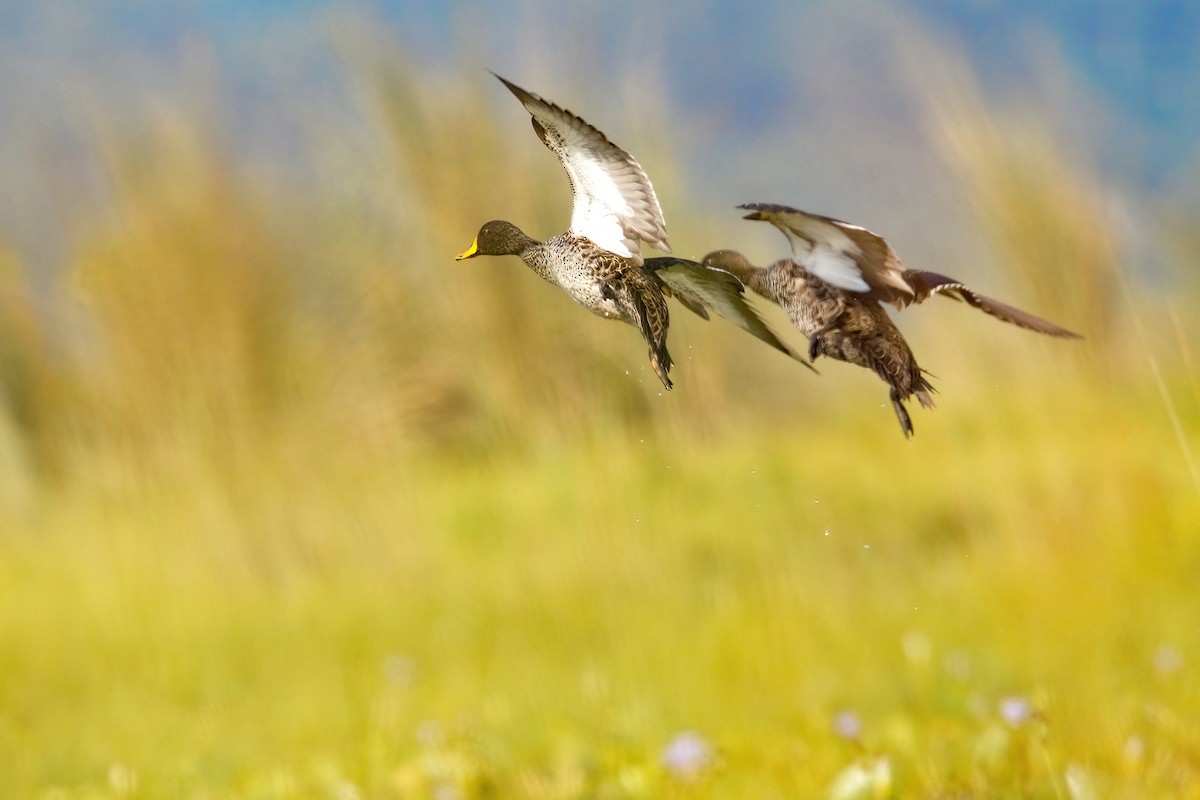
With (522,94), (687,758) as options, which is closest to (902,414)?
(522,94)

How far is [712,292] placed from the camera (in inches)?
19.1

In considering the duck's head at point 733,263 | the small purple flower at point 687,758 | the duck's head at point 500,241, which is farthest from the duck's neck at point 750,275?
the small purple flower at point 687,758

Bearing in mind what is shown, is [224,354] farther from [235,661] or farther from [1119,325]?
[1119,325]

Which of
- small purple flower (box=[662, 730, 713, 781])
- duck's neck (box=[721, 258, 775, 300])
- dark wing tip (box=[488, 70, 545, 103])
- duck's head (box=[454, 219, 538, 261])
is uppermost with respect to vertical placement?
small purple flower (box=[662, 730, 713, 781])

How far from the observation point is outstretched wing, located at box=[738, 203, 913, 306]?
0.46 m

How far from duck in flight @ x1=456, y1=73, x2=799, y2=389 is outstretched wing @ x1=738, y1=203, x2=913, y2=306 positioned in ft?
0.10

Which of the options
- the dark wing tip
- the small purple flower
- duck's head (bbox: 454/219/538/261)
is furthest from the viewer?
the small purple flower

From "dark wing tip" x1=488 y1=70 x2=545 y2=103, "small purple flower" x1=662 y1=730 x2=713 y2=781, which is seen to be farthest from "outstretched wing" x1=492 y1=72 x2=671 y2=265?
"small purple flower" x1=662 y1=730 x2=713 y2=781

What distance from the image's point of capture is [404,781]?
304cm

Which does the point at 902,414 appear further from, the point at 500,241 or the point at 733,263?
the point at 500,241

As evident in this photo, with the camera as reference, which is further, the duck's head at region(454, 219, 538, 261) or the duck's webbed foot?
the duck's head at region(454, 219, 538, 261)

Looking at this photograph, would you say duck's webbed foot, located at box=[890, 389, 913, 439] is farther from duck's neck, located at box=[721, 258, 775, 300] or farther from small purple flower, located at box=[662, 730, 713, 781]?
small purple flower, located at box=[662, 730, 713, 781]

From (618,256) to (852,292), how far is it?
0.29 ft

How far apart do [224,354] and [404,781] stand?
319cm
